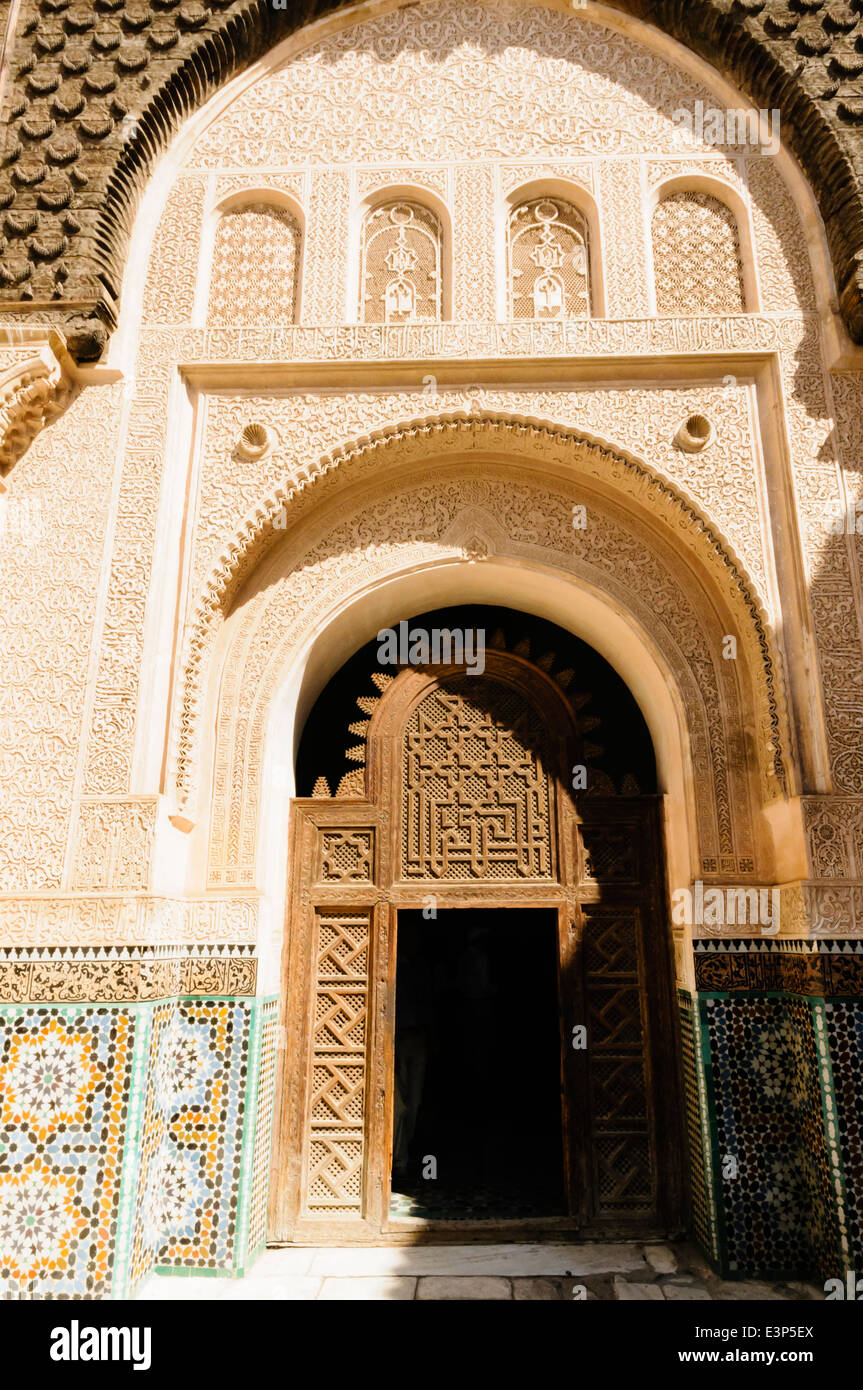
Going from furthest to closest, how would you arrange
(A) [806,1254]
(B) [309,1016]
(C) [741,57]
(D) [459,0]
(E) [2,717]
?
(D) [459,0], (C) [741,57], (B) [309,1016], (E) [2,717], (A) [806,1254]

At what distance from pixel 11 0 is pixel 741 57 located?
3159 millimetres

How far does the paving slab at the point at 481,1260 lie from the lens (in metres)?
2.83

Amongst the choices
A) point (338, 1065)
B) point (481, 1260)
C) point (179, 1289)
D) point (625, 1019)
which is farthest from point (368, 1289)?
point (625, 1019)

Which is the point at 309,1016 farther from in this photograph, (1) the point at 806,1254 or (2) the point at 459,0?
(2) the point at 459,0

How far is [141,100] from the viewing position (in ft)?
11.9

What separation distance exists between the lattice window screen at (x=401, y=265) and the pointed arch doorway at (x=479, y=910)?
4.18 feet

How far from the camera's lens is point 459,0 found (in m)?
3.99

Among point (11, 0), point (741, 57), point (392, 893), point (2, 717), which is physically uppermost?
point (11, 0)

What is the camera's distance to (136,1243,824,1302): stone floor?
266 centimetres

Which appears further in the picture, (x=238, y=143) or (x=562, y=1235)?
(x=238, y=143)

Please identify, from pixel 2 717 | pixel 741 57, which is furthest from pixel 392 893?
pixel 741 57

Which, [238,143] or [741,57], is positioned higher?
[741,57]

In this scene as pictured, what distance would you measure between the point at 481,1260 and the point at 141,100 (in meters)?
4.58

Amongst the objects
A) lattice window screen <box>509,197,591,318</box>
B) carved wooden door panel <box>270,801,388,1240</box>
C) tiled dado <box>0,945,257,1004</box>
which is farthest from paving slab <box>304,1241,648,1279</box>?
lattice window screen <box>509,197,591,318</box>
